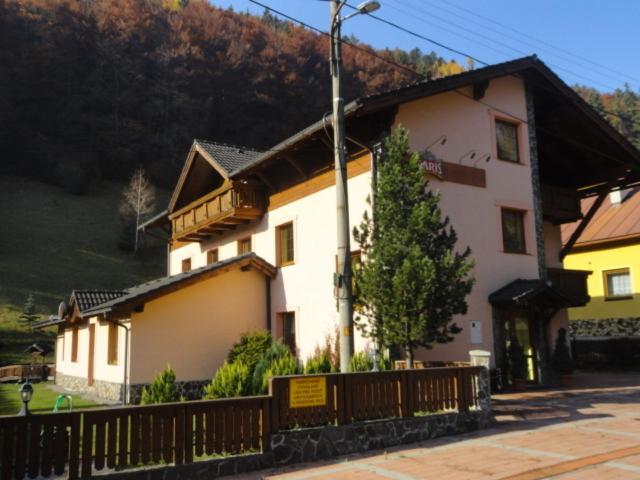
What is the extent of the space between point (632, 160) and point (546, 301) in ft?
23.0

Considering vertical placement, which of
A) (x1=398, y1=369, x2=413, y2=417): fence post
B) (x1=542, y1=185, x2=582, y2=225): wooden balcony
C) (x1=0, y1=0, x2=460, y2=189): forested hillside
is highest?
(x1=0, y1=0, x2=460, y2=189): forested hillside

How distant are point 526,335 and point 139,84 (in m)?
60.2

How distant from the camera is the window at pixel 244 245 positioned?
2192cm

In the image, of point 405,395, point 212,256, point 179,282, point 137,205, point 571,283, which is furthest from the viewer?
point 137,205

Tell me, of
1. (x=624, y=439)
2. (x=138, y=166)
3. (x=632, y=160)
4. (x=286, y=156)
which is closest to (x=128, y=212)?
(x=138, y=166)

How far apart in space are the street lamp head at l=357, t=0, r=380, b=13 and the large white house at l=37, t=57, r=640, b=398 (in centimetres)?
293

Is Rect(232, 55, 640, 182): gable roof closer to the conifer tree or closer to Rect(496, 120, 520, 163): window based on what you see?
Rect(496, 120, 520, 163): window

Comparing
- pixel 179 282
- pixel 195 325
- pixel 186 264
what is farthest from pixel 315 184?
pixel 186 264

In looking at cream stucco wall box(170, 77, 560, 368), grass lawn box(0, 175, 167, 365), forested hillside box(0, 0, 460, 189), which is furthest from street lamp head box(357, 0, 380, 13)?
→ forested hillside box(0, 0, 460, 189)

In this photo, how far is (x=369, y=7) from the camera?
37.5 ft

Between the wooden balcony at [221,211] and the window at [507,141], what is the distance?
8.11m

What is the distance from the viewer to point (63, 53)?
65000 millimetres

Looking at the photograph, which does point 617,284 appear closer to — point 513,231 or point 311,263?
point 513,231

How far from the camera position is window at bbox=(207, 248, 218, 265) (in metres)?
24.5
